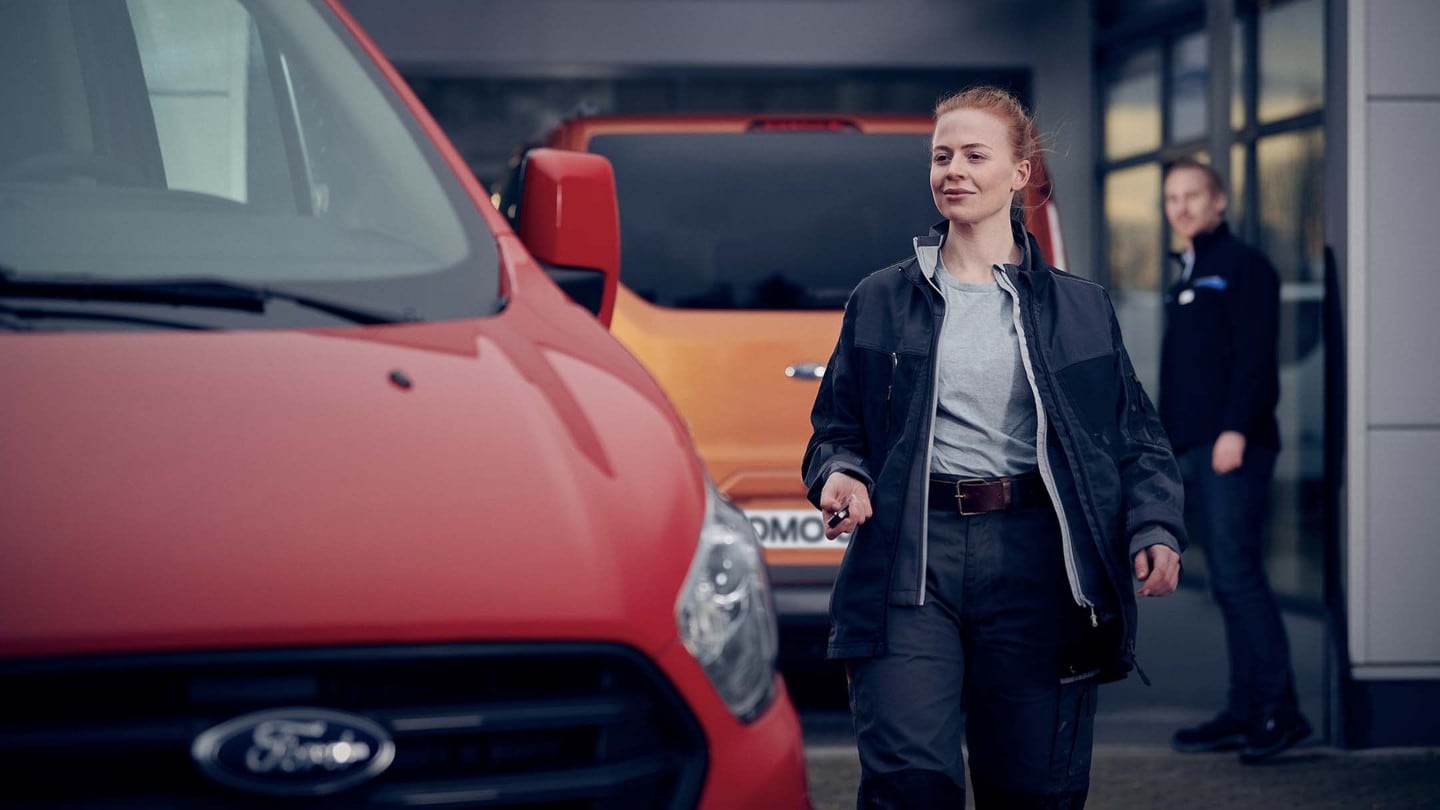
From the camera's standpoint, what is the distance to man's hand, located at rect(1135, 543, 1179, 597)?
11.1 feet

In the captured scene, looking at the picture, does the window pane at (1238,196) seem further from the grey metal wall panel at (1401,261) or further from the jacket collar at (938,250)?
the jacket collar at (938,250)

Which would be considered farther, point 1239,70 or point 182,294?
point 1239,70

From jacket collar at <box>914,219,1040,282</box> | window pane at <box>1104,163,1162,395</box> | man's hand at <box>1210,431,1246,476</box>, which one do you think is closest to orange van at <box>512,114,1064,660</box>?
man's hand at <box>1210,431,1246,476</box>

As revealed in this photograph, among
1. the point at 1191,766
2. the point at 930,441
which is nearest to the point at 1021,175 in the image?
the point at 930,441

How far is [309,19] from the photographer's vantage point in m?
3.43

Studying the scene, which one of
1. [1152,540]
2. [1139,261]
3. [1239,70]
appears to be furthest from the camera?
[1139,261]

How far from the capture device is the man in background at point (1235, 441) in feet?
20.3

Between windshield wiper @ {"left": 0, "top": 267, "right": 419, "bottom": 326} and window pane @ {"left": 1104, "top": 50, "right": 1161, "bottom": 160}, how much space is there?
9.80m

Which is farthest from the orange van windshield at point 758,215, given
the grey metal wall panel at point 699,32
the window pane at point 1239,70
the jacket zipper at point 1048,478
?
the grey metal wall panel at point 699,32

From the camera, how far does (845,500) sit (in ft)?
11.4

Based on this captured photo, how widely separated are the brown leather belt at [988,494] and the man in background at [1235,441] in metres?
2.77

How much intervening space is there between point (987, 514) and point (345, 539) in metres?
1.54

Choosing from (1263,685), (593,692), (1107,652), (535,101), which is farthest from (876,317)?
(535,101)

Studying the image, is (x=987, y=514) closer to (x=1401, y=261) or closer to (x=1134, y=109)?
(x=1401, y=261)
